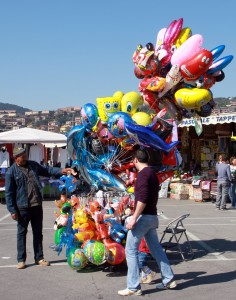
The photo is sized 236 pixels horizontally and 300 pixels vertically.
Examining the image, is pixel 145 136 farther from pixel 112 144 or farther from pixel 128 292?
pixel 128 292

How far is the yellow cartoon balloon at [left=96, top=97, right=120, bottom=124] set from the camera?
734 cm

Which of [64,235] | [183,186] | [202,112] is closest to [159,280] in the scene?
[64,235]

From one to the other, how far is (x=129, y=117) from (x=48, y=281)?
261 centimetres

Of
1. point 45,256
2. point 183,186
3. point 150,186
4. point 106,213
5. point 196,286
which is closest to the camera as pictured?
point 150,186

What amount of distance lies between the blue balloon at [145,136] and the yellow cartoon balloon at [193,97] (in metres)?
0.71

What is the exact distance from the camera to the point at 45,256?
7867 millimetres

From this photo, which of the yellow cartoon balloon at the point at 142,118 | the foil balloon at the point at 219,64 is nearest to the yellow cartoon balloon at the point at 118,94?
the yellow cartoon balloon at the point at 142,118

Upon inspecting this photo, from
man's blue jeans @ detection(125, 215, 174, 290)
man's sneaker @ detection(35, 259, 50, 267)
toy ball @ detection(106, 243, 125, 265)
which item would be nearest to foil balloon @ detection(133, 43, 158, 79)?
man's blue jeans @ detection(125, 215, 174, 290)

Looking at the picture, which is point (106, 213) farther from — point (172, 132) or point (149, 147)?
point (172, 132)

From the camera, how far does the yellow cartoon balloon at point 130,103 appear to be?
7.31m

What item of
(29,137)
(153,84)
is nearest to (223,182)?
(29,137)

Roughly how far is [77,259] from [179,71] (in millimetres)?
3192

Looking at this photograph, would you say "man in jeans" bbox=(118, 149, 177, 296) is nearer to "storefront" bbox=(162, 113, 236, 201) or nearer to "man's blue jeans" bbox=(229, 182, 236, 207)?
"man's blue jeans" bbox=(229, 182, 236, 207)

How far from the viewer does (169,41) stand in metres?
7.50
